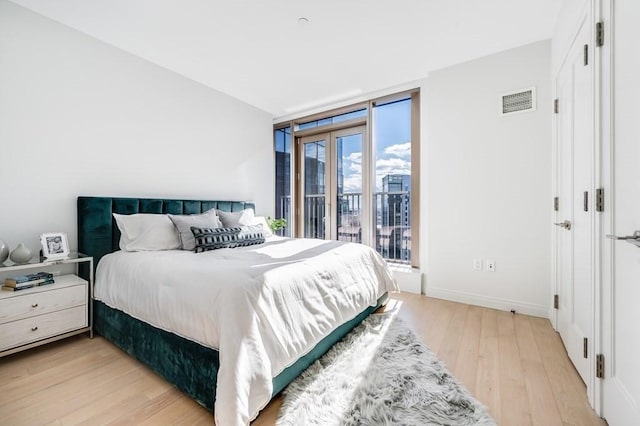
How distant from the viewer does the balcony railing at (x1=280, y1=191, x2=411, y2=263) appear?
3685 mm

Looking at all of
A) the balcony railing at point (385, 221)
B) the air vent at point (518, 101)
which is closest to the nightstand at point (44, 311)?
the balcony railing at point (385, 221)

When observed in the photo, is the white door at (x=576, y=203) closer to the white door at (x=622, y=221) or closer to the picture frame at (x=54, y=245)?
the white door at (x=622, y=221)

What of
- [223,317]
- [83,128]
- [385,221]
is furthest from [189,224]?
[385,221]

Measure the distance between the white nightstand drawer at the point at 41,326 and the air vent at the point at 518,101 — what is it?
4237mm

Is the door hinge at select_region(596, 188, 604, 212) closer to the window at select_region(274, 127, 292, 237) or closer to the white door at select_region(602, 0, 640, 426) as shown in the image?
the white door at select_region(602, 0, 640, 426)

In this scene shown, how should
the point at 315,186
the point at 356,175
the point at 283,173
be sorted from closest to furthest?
the point at 356,175, the point at 315,186, the point at 283,173

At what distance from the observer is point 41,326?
76.4 inches

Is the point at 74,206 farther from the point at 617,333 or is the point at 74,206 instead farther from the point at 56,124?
the point at 617,333

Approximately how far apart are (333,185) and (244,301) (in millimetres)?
3090

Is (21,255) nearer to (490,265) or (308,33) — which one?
(308,33)

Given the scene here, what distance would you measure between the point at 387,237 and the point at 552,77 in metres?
2.40

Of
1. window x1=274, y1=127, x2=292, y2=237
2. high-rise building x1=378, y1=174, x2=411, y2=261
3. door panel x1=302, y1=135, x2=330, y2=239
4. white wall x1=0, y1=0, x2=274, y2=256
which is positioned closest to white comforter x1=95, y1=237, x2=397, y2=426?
white wall x1=0, y1=0, x2=274, y2=256

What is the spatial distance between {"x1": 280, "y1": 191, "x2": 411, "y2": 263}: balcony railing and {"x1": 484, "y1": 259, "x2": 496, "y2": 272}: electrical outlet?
0.97m

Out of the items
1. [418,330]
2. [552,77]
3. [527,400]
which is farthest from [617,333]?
[552,77]
